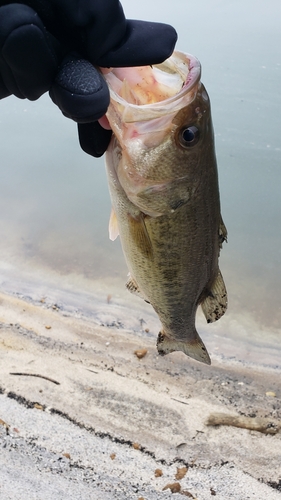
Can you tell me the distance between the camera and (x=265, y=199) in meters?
5.73

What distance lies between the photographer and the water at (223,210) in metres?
4.83

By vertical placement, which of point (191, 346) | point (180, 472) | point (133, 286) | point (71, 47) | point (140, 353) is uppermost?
point (71, 47)

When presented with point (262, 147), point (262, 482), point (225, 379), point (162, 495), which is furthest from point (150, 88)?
point (262, 147)

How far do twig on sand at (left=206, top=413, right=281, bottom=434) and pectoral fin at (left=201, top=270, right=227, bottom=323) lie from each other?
1583mm

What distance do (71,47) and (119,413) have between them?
9.31 feet

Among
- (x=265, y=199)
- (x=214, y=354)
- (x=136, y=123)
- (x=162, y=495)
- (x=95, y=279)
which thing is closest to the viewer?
(x=136, y=123)

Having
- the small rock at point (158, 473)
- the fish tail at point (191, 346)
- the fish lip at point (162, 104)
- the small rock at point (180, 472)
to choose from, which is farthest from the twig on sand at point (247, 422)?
the fish lip at point (162, 104)

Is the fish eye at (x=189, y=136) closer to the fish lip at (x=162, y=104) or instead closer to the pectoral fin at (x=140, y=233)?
the fish lip at (x=162, y=104)

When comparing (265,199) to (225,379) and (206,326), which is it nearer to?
(206,326)

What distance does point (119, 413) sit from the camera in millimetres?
3539

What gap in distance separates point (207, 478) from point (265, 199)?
3555 mm

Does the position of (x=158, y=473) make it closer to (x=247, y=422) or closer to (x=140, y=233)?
(x=247, y=422)

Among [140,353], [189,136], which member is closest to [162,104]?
[189,136]

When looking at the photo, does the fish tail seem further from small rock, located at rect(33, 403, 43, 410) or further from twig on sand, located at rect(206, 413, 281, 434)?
small rock, located at rect(33, 403, 43, 410)
